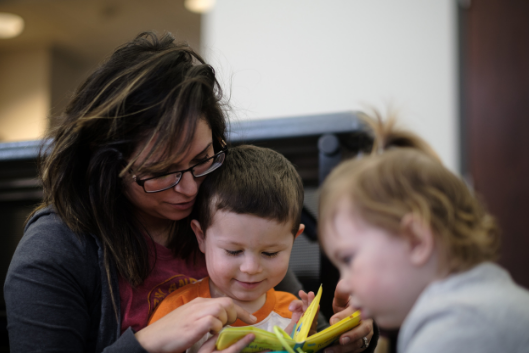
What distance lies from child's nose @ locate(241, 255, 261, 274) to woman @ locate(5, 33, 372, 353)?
80 millimetres

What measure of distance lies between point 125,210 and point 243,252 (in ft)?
0.94

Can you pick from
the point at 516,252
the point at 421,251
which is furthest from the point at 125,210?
the point at 516,252

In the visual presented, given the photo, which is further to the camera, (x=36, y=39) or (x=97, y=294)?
(x=36, y=39)

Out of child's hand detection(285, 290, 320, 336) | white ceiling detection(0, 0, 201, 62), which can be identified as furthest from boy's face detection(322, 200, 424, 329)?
white ceiling detection(0, 0, 201, 62)

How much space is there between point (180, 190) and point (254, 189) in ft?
0.49

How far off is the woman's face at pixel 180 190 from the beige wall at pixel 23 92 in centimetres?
323

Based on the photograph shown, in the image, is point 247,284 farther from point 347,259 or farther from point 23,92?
point 23,92

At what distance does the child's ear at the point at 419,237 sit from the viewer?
0.58 metres

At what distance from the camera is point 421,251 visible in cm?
59

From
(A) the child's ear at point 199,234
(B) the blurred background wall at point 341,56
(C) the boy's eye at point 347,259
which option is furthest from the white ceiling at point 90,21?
(C) the boy's eye at point 347,259

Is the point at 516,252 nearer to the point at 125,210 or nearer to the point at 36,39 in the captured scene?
the point at 125,210

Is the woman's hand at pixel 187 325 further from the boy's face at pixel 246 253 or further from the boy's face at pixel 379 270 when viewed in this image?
the boy's face at pixel 379 270

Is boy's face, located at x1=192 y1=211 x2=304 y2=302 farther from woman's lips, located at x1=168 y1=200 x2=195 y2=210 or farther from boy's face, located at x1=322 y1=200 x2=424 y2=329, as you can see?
boy's face, located at x1=322 y1=200 x2=424 y2=329

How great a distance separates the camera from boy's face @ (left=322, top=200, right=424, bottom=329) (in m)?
0.60
